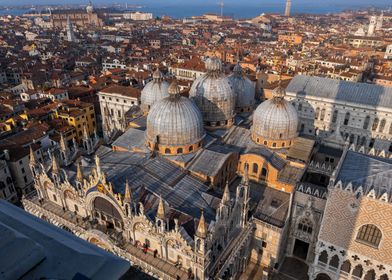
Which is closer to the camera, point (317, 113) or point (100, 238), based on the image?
point (100, 238)

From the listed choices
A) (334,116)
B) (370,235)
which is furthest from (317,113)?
(370,235)

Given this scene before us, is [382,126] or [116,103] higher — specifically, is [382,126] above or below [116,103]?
above

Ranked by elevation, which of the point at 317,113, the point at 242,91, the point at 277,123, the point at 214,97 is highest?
the point at 214,97

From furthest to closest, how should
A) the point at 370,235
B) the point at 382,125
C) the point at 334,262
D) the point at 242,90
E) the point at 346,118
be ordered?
the point at 346,118 → the point at 382,125 → the point at 242,90 → the point at 334,262 → the point at 370,235

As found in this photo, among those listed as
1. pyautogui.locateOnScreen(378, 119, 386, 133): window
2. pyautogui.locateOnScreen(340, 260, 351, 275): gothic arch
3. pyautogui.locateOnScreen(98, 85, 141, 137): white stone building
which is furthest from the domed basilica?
pyautogui.locateOnScreen(378, 119, 386, 133): window

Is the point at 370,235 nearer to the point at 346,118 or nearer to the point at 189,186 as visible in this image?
the point at 189,186

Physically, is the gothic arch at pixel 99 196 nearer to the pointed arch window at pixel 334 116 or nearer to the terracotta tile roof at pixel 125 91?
the terracotta tile roof at pixel 125 91

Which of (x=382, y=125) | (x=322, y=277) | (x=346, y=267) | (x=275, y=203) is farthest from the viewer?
(x=382, y=125)

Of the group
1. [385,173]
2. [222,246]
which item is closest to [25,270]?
[222,246]
